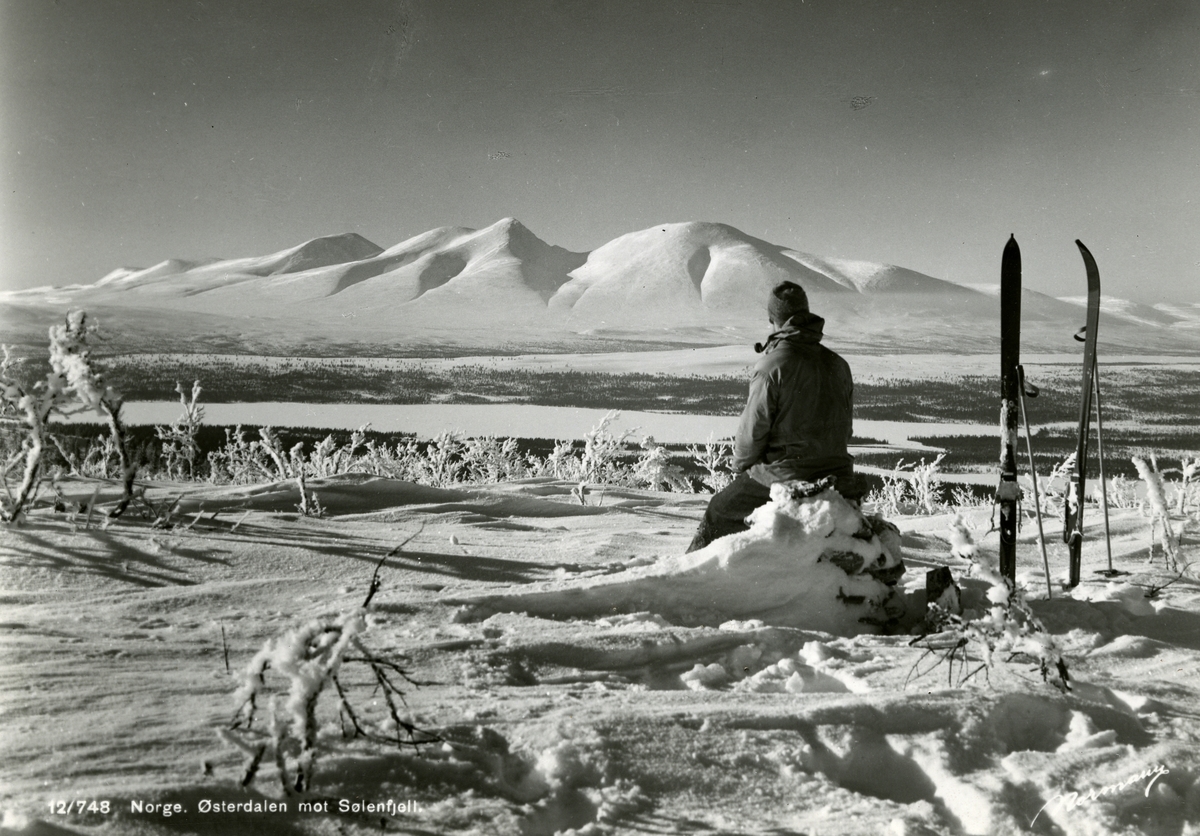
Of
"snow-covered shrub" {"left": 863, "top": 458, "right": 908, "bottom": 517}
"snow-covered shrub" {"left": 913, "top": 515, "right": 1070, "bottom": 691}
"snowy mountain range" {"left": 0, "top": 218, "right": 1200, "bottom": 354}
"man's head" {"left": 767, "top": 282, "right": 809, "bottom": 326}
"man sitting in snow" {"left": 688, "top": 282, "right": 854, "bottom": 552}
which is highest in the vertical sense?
"snowy mountain range" {"left": 0, "top": 218, "right": 1200, "bottom": 354}

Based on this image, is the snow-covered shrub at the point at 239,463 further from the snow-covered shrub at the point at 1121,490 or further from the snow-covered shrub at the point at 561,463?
the snow-covered shrub at the point at 1121,490

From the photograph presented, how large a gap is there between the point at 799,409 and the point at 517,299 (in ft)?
26.1

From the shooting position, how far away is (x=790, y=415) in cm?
327

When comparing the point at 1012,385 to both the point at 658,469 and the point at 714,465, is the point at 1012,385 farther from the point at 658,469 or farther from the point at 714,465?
the point at 714,465

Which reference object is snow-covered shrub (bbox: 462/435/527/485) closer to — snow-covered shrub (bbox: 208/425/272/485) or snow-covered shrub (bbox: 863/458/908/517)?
snow-covered shrub (bbox: 208/425/272/485)

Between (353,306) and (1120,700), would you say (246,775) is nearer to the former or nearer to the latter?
(1120,700)

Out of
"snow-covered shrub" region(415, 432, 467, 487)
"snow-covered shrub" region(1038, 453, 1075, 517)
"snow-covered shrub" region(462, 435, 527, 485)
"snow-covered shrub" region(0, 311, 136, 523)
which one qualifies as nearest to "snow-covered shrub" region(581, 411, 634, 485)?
"snow-covered shrub" region(462, 435, 527, 485)

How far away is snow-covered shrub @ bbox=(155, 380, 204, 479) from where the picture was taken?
551 centimetres

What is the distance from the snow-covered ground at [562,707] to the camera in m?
1.42

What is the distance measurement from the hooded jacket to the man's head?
0.04m

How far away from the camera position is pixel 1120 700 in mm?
1986
